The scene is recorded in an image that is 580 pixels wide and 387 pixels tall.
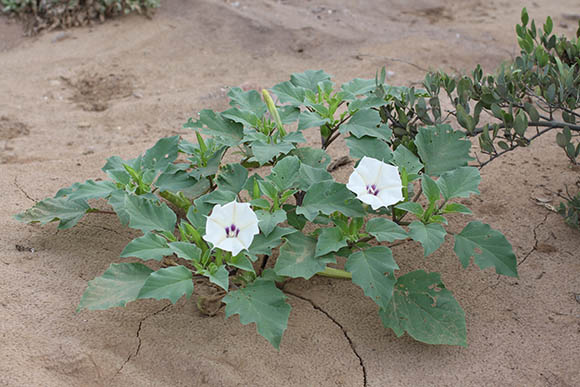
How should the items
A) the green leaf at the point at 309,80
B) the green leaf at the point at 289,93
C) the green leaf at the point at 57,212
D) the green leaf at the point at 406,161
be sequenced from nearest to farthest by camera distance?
the green leaf at the point at 406,161, the green leaf at the point at 57,212, the green leaf at the point at 289,93, the green leaf at the point at 309,80

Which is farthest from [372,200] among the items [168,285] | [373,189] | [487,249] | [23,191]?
[23,191]

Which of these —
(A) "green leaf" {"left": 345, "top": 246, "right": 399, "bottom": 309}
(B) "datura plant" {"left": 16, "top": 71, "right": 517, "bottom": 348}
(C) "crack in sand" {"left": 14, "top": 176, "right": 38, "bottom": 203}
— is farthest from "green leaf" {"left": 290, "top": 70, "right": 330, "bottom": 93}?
(C) "crack in sand" {"left": 14, "top": 176, "right": 38, "bottom": 203}

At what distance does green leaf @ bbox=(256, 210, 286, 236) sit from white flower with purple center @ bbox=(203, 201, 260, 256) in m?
0.08

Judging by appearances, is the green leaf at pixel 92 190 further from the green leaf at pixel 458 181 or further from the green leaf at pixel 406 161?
the green leaf at pixel 458 181

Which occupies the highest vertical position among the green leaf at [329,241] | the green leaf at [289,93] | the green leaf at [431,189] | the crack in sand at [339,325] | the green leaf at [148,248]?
the green leaf at [289,93]

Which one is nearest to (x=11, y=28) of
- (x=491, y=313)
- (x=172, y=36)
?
(x=172, y=36)

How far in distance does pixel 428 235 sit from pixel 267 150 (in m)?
0.64

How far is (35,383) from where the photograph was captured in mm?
1603

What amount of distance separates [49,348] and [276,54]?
127 inches

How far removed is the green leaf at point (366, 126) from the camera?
2.11m

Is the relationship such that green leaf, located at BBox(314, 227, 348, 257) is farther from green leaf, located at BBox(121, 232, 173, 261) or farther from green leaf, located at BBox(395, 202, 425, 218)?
green leaf, located at BBox(121, 232, 173, 261)

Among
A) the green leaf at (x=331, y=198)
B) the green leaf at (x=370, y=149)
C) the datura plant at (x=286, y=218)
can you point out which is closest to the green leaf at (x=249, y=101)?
the datura plant at (x=286, y=218)

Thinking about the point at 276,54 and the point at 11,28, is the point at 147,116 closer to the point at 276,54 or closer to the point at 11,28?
the point at 276,54

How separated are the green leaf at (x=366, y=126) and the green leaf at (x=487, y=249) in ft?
1.57
